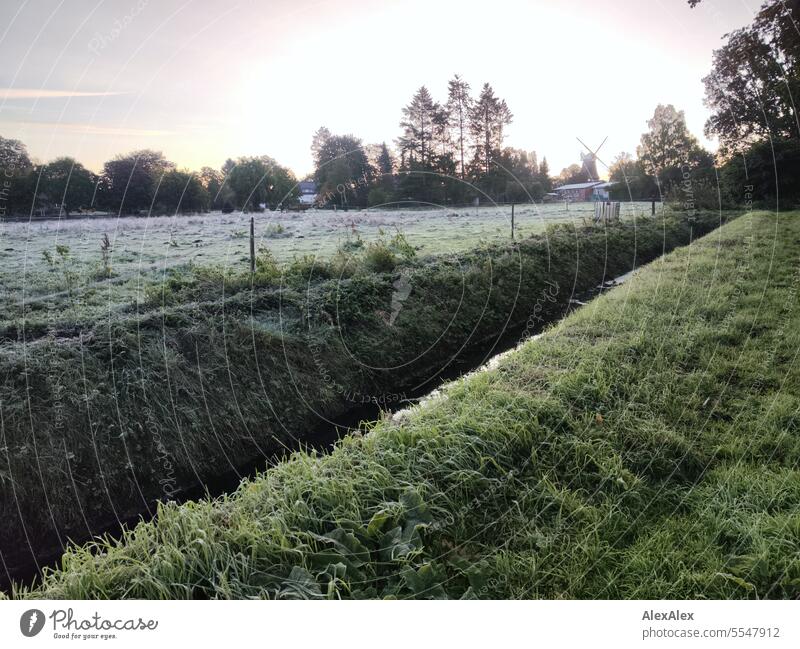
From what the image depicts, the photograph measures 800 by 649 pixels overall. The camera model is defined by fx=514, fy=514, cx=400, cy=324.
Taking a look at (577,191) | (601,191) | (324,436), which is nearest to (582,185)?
(577,191)

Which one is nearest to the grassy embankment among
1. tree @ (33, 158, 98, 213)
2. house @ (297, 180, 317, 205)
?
tree @ (33, 158, 98, 213)

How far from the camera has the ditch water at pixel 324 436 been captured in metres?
3.56

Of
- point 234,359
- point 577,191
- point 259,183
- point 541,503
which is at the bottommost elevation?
point 541,503

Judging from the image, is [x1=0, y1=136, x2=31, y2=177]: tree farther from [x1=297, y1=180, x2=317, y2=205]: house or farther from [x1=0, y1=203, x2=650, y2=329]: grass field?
[x1=297, y1=180, x2=317, y2=205]: house

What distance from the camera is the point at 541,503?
2.87m

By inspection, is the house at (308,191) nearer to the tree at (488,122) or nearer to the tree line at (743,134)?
the tree at (488,122)

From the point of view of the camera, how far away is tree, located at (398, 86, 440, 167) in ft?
12.5

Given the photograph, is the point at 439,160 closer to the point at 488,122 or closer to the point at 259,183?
the point at 488,122

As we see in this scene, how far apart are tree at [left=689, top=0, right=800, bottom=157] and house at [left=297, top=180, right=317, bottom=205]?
10.6 feet

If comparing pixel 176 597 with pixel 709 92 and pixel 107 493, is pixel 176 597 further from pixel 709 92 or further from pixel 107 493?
pixel 709 92

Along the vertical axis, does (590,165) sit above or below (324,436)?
above

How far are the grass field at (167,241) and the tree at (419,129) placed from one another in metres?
1.33

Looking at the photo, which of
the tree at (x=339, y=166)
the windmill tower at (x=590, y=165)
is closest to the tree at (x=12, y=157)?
the tree at (x=339, y=166)

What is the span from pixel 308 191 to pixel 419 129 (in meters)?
1.45
